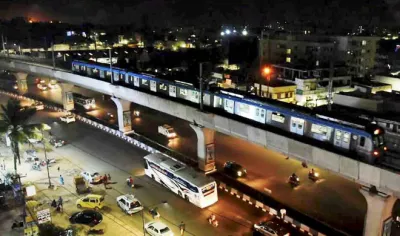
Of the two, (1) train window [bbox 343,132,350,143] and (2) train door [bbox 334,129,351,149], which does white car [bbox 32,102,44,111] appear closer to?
(2) train door [bbox 334,129,351,149]

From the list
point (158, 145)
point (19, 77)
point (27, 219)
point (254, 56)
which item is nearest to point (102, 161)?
point (158, 145)

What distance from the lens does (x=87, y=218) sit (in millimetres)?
23266

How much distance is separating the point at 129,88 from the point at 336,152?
898 inches

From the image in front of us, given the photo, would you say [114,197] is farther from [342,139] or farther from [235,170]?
[342,139]

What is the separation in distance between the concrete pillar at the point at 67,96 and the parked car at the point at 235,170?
29.7m

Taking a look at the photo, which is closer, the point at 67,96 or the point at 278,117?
the point at 278,117

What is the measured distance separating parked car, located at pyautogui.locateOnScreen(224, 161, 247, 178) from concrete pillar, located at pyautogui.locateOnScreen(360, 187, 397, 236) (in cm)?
1121

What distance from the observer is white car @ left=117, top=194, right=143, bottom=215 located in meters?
24.3

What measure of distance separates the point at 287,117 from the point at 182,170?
8.36m

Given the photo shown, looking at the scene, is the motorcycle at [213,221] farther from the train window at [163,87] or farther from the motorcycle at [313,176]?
the train window at [163,87]

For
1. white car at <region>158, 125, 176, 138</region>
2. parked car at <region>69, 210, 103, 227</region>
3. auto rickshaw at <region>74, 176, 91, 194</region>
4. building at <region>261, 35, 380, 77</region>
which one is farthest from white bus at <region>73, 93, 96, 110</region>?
building at <region>261, 35, 380, 77</region>

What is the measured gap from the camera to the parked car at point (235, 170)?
30094mm

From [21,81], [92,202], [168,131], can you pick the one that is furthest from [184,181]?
[21,81]

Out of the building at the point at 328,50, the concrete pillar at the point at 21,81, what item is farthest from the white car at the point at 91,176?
the building at the point at 328,50
